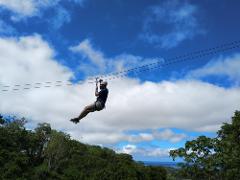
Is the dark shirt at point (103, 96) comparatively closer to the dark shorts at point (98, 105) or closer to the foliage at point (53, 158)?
the dark shorts at point (98, 105)

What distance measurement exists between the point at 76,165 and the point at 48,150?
22.9 feet

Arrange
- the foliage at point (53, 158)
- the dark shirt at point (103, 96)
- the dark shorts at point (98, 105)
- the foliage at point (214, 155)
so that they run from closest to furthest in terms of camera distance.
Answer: the dark shorts at point (98, 105) < the dark shirt at point (103, 96) < the foliage at point (214, 155) < the foliage at point (53, 158)

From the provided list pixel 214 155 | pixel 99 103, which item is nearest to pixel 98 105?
pixel 99 103

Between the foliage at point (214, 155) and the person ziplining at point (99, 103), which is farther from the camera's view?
the foliage at point (214, 155)

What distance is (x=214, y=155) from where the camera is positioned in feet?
146

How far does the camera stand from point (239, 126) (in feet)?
147

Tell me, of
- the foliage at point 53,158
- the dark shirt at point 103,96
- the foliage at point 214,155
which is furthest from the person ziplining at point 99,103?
the foliage at point 53,158

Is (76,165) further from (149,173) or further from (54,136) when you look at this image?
(149,173)

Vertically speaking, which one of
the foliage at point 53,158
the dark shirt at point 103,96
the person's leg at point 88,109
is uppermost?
the foliage at point 53,158

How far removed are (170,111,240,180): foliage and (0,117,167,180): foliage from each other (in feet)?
85.3

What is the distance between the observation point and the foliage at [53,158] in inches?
2557

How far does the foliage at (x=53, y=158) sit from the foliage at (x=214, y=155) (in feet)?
85.3

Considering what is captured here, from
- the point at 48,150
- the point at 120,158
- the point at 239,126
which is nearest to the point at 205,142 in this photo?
the point at 239,126

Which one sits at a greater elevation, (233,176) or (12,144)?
(12,144)
